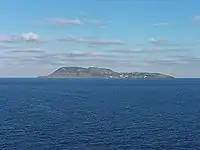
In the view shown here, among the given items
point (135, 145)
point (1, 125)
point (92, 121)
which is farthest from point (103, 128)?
point (1, 125)

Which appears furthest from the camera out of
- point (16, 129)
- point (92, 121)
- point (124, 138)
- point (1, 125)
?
point (92, 121)

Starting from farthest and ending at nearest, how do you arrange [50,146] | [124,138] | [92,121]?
[92,121] → [124,138] → [50,146]

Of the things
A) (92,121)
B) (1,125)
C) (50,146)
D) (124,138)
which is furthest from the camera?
(92,121)

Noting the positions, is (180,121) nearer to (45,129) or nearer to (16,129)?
(45,129)

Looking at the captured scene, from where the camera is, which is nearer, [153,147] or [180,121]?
[153,147]

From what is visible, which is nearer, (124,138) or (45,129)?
(124,138)

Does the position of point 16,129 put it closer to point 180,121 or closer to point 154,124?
point 154,124

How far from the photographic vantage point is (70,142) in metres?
65.9

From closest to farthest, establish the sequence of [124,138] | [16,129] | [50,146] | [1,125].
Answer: [50,146] → [124,138] → [16,129] → [1,125]

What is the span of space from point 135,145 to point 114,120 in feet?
93.1

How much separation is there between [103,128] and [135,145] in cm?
1671

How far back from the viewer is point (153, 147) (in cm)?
6294

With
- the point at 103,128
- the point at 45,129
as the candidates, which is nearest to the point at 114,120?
the point at 103,128

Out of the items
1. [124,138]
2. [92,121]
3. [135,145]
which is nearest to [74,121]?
[92,121]
